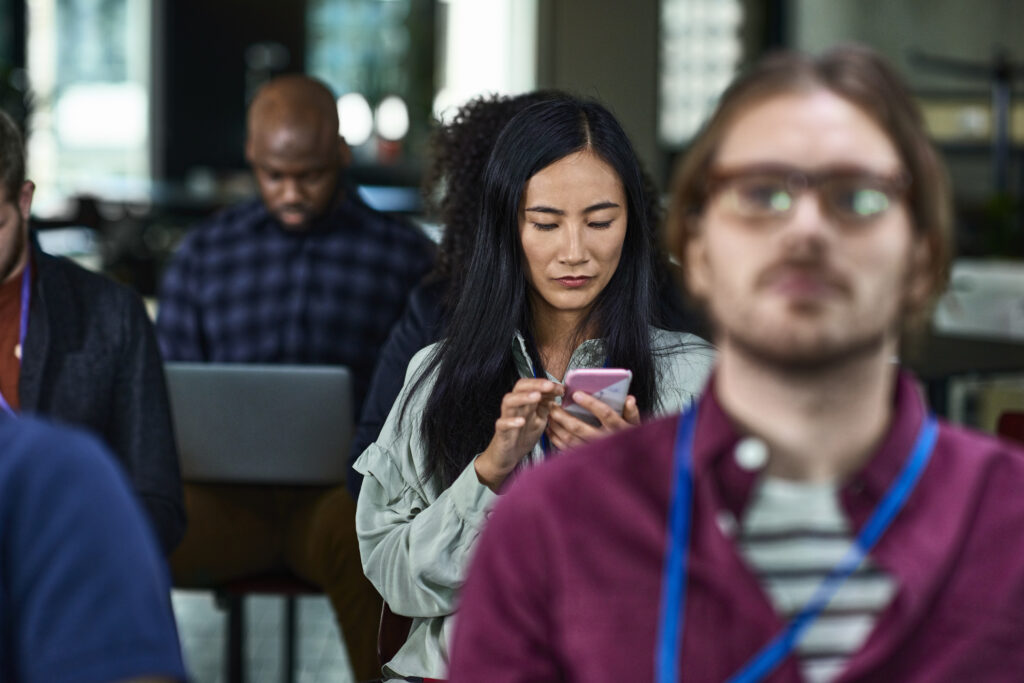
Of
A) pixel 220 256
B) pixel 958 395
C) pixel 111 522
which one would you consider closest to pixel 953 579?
pixel 111 522

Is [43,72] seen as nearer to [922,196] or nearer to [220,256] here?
[220,256]

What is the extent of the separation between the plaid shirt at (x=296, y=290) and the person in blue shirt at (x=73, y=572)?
7.76 feet

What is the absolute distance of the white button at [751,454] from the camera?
3.48ft

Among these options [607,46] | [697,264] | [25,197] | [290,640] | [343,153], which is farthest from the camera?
[607,46]

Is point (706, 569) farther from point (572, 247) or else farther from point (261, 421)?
point (261, 421)

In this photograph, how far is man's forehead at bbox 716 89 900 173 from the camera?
3.44 feet

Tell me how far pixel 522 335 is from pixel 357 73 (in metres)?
10.3

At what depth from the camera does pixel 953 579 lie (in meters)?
1.04

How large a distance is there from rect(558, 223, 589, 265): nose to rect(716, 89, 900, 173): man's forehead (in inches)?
36.8

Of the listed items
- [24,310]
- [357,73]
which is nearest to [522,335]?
[24,310]

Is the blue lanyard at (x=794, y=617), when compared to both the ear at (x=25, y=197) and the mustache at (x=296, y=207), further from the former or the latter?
the mustache at (x=296, y=207)

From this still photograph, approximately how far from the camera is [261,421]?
2.80 metres

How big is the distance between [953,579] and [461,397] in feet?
3.32

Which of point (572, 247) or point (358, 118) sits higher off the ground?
point (358, 118)
